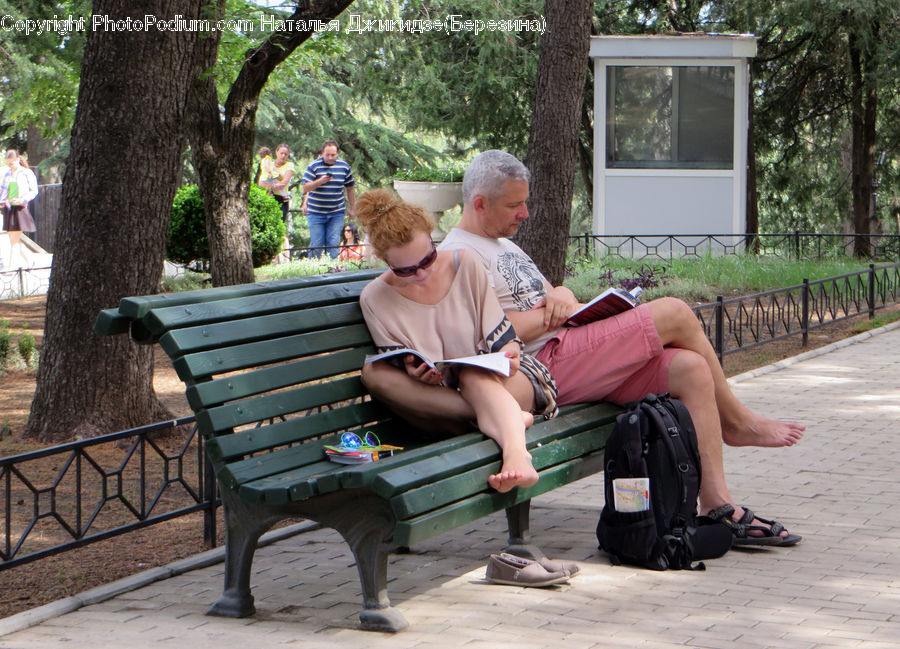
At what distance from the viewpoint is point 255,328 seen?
4.33 meters

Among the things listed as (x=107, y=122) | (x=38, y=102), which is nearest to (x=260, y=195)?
(x=38, y=102)

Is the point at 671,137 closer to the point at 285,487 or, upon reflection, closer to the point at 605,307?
the point at 605,307

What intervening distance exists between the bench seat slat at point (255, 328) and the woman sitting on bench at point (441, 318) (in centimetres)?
13

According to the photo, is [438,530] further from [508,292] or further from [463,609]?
[508,292]

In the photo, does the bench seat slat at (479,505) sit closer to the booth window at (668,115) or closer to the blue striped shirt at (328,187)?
the blue striped shirt at (328,187)

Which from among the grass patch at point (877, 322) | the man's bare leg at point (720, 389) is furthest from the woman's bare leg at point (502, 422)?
the grass patch at point (877, 322)

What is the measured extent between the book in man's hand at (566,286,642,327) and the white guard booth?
1413 cm

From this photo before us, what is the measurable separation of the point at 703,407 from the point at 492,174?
1296mm

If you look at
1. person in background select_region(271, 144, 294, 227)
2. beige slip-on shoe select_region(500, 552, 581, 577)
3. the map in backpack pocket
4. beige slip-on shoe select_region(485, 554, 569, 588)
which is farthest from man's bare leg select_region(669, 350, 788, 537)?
person in background select_region(271, 144, 294, 227)

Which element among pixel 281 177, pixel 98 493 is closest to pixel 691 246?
pixel 281 177

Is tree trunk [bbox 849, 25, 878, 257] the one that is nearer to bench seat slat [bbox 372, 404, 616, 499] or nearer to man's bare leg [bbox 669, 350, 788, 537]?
man's bare leg [bbox 669, 350, 788, 537]

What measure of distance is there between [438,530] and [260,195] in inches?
505

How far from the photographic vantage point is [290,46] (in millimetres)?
10562

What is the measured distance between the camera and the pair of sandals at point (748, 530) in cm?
480
